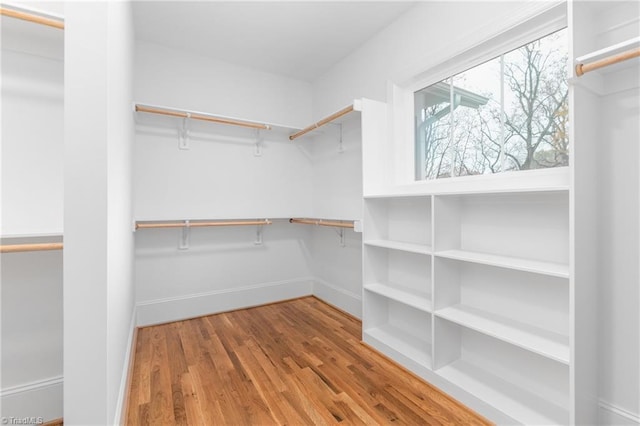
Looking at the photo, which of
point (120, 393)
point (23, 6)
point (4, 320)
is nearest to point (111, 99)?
point (23, 6)

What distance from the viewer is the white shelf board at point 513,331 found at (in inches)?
51.9

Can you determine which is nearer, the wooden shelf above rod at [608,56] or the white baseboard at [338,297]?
the wooden shelf above rod at [608,56]

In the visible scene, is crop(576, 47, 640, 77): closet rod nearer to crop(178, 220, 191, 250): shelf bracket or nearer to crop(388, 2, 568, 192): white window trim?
crop(388, 2, 568, 192): white window trim

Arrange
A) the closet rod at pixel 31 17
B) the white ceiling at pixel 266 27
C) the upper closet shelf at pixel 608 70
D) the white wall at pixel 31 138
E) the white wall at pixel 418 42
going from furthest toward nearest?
the white ceiling at pixel 266 27, the white wall at pixel 418 42, the white wall at pixel 31 138, the upper closet shelf at pixel 608 70, the closet rod at pixel 31 17

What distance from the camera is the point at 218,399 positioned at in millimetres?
1645

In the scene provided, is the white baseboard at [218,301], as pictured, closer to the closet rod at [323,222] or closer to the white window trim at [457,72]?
the closet rod at [323,222]

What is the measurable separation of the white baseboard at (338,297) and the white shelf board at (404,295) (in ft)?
1.76

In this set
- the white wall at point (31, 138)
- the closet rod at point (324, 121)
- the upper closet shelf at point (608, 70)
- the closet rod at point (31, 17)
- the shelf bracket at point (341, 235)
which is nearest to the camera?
the closet rod at point (31, 17)

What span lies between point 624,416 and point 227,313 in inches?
111

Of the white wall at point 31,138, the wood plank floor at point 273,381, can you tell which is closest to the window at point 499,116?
the wood plank floor at point 273,381

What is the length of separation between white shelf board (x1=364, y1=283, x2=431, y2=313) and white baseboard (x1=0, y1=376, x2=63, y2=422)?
1915 millimetres

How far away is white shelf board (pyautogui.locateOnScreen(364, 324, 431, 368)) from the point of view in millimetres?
1911

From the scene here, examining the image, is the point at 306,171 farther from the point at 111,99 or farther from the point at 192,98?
the point at 111,99

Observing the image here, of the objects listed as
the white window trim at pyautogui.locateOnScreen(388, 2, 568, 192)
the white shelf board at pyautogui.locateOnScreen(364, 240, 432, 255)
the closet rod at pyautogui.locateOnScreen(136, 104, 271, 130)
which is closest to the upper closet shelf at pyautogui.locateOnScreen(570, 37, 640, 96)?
the white window trim at pyautogui.locateOnScreen(388, 2, 568, 192)
